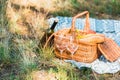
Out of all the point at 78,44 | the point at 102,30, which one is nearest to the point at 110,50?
the point at 78,44

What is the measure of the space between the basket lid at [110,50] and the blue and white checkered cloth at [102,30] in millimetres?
59

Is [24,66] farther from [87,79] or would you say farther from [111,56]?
[111,56]

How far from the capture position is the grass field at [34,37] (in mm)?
3719

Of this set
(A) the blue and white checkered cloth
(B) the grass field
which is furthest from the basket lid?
(B) the grass field

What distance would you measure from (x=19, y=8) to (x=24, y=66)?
1843 mm

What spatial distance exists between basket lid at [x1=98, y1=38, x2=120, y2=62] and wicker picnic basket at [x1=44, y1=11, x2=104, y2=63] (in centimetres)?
10

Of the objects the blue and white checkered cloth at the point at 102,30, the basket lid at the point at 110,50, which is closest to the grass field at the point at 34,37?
the blue and white checkered cloth at the point at 102,30

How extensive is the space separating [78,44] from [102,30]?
107 centimetres

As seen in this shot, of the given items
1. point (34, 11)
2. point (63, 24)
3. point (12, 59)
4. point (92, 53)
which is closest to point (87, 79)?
point (92, 53)

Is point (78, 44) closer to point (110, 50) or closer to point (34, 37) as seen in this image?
point (110, 50)

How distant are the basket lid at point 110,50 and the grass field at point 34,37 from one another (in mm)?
262

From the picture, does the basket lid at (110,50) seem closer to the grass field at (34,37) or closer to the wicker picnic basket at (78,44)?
the wicker picnic basket at (78,44)

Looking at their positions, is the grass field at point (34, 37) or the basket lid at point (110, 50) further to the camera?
the basket lid at point (110, 50)

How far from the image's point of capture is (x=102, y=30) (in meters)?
5.00
